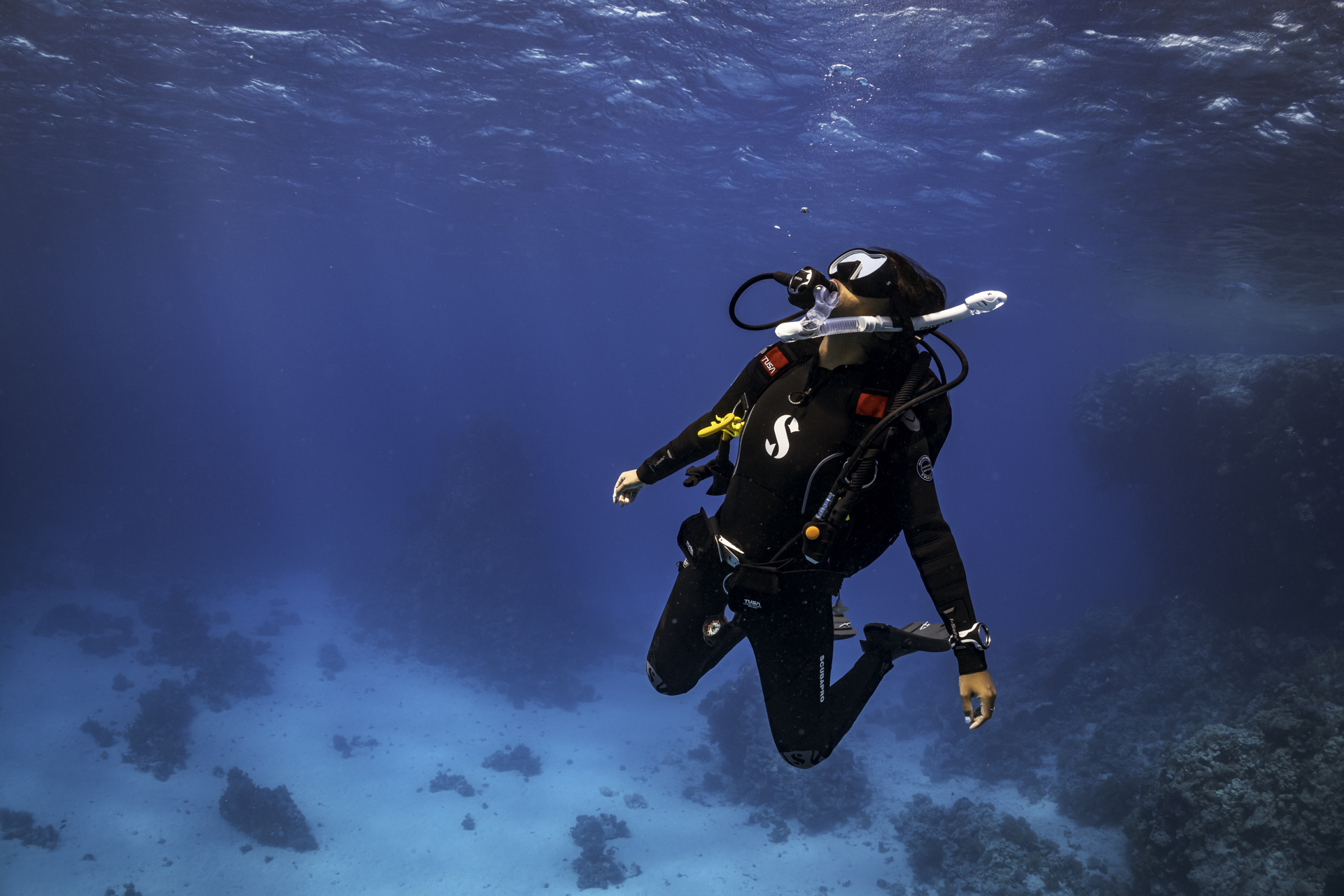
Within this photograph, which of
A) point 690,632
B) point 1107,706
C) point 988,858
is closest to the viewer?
point 690,632

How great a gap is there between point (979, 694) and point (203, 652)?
82.4ft

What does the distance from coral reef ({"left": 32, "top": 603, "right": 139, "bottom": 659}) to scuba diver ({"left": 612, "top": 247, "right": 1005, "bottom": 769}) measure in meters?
25.3

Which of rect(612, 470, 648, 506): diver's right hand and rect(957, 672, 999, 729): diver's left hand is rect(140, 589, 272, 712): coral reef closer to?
rect(612, 470, 648, 506): diver's right hand

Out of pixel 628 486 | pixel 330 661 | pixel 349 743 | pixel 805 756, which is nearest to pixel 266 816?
pixel 349 743

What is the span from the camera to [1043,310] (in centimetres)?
3831

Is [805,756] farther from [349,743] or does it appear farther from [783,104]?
[349,743]

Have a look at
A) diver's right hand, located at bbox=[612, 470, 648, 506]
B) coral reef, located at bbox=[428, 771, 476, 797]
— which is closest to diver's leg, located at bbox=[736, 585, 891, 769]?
diver's right hand, located at bbox=[612, 470, 648, 506]

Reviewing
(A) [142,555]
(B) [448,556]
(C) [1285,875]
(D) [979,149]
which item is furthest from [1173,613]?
(A) [142,555]

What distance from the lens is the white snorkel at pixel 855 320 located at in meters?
2.87

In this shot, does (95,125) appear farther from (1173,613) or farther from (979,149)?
(1173,613)

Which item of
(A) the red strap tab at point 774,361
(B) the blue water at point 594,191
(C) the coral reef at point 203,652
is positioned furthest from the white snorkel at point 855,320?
(C) the coral reef at point 203,652

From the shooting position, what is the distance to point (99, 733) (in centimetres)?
1602

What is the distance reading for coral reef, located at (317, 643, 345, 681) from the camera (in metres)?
21.1

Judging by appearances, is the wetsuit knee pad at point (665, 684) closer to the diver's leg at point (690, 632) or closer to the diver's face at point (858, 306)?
the diver's leg at point (690, 632)
